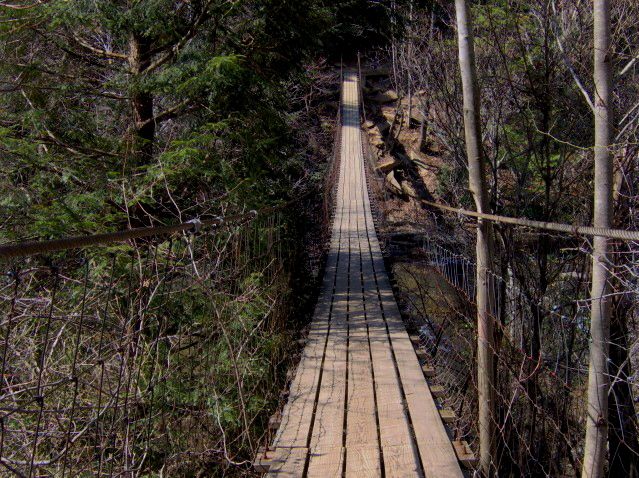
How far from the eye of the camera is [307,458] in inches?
86.1

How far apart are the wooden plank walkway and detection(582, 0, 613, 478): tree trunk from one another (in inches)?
31.2

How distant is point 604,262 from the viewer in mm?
2545

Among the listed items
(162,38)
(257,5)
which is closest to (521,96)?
(257,5)

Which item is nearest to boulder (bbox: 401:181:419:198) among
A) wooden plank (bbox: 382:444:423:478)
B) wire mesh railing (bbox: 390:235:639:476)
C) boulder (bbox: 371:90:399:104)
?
boulder (bbox: 371:90:399:104)

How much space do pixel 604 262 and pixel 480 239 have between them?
0.57m

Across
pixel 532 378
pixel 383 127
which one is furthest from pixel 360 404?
pixel 383 127

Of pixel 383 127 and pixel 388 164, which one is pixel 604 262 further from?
pixel 383 127

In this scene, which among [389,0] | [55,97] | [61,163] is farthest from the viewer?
[389,0]

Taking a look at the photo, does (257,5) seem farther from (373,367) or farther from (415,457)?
(415,457)

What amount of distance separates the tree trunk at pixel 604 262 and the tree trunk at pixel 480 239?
48 cm

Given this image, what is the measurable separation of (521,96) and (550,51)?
2.47 ft

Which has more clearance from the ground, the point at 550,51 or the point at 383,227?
the point at 550,51

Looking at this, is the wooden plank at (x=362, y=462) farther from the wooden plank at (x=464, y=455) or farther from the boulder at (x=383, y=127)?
the boulder at (x=383, y=127)

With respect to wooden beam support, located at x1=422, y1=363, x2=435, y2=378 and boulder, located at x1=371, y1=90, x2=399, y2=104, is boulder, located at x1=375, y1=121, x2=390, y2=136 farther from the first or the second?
wooden beam support, located at x1=422, y1=363, x2=435, y2=378
